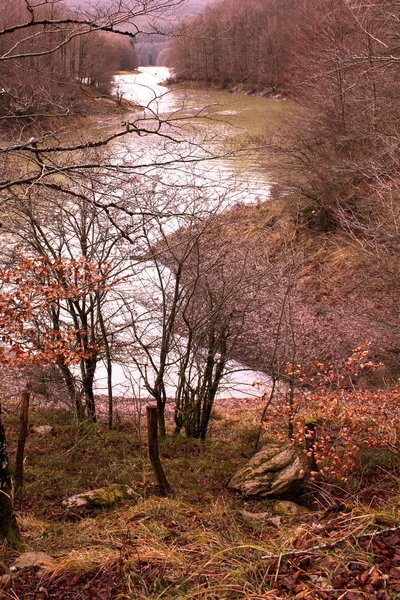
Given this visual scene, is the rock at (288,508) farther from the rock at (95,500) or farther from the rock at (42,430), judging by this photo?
the rock at (42,430)

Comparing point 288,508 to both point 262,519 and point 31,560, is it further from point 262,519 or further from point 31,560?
point 31,560

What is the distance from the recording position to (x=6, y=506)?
4.19m

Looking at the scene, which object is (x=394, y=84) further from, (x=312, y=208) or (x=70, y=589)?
(x=70, y=589)

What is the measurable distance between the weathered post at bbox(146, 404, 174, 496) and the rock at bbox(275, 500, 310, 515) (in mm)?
1242

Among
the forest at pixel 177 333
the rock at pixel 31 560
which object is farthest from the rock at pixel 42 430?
the rock at pixel 31 560

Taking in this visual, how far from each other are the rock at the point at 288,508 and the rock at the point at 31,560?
2.99m

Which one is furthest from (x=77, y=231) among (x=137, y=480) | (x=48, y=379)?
(x=137, y=480)

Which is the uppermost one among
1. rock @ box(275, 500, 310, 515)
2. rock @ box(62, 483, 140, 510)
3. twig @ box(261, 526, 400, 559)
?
twig @ box(261, 526, 400, 559)

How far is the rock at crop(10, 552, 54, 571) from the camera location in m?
3.73

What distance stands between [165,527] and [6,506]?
1272 mm

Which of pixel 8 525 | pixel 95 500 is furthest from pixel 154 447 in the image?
pixel 8 525

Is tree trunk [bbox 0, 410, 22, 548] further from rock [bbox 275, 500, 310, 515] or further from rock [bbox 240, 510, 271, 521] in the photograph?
rock [bbox 275, 500, 310, 515]

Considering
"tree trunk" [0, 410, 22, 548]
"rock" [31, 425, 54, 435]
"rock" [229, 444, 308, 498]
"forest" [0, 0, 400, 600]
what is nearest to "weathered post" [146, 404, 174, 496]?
"forest" [0, 0, 400, 600]

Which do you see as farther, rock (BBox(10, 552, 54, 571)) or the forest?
rock (BBox(10, 552, 54, 571))
